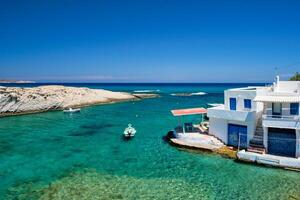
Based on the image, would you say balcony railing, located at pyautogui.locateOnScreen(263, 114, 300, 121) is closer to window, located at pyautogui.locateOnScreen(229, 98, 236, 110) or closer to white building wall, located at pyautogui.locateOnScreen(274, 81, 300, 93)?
window, located at pyautogui.locateOnScreen(229, 98, 236, 110)

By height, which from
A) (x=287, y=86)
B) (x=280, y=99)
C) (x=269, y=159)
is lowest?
(x=269, y=159)

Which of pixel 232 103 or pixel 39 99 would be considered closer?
pixel 232 103

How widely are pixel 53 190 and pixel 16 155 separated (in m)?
11.3

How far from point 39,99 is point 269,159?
54.3 meters

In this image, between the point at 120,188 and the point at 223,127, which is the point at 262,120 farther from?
the point at 120,188

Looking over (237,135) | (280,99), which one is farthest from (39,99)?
(280,99)

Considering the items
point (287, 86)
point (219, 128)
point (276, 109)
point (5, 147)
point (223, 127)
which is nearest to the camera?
point (276, 109)

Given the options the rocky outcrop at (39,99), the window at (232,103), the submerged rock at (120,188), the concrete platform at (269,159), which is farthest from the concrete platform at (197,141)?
the rocky outcrop at (39,99)

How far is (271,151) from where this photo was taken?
25094mm

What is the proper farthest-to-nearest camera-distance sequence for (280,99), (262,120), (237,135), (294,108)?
(237,135), (262,120), (294,108), (280,99)

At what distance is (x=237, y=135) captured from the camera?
2770 centimetres

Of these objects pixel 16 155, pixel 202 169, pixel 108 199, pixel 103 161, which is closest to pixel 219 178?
pixel 202 169

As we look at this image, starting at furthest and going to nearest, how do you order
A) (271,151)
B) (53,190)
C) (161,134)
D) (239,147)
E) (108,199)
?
1. (161,134)
2. (239,147)
3. (271,151)
4. (53,190)
5. (108,199)

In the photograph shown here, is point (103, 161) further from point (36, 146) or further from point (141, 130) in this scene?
point (141, 130)
